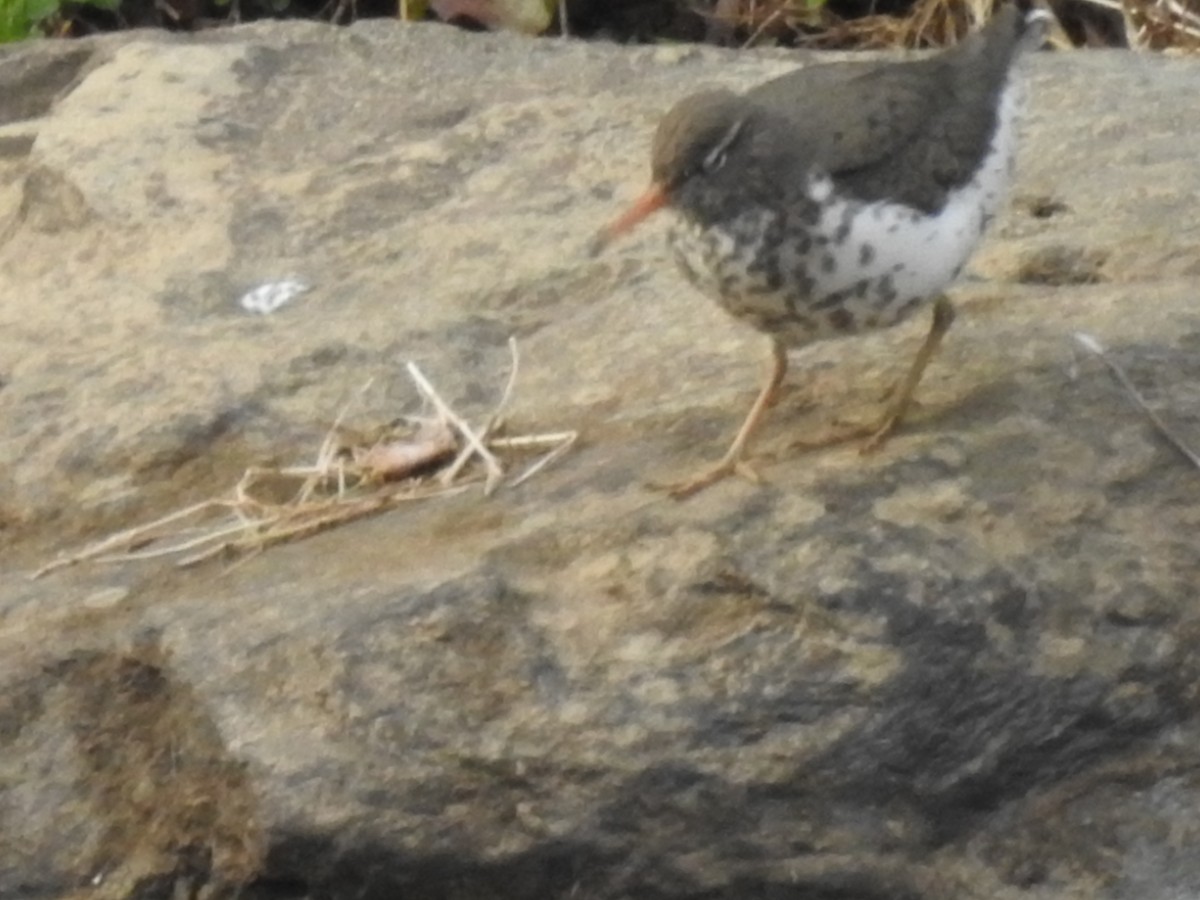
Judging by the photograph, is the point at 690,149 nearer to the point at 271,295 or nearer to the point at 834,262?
the point at 834,262

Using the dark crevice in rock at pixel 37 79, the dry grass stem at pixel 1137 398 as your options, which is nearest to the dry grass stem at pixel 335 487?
the dry grass stem at pixel 1137 398

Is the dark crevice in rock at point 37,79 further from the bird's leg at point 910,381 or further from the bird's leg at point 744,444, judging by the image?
the bird's leg at point 910,381

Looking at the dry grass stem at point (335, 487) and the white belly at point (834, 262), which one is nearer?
the white belly at point (834, 262)

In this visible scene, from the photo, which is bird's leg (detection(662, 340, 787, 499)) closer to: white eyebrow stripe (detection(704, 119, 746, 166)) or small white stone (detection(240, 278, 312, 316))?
white eyebrow stripe (detection(704, 119, 746, 166))

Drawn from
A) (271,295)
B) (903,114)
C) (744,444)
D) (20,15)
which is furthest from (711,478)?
(20,15)

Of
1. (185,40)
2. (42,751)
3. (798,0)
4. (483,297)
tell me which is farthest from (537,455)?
(798,0)
